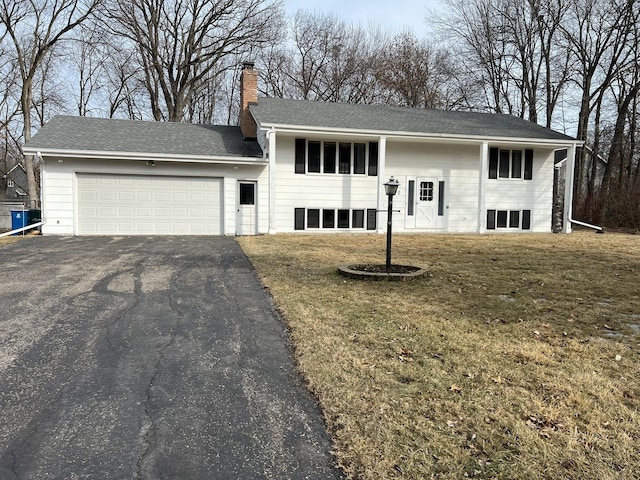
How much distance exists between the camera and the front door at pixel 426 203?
53.3ft

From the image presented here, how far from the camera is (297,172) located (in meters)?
15.1

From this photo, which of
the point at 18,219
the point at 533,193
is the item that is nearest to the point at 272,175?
the point at 18,219

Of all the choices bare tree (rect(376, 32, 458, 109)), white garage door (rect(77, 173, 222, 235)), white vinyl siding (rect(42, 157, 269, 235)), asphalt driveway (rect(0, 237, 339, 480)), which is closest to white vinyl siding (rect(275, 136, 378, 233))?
white vinyl siding (rect(42, 157, 269, 235))

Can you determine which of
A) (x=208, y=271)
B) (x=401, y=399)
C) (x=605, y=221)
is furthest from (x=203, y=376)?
(x=605, y=221)

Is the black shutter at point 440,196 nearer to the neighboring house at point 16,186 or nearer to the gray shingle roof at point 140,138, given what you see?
the gray shingle roof at point 140,138

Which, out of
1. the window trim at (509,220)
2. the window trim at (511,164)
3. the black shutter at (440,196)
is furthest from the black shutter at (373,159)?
the window trim at (509,220)

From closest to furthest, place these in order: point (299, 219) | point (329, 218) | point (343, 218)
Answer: point (299, 219) < point (329, 218) < point (343, 218)

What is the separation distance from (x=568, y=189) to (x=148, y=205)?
48.5ft

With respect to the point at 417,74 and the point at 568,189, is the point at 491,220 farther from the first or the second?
the point at 417,74

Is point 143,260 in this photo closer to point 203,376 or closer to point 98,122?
point 203,376

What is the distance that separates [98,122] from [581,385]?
56.5 feet

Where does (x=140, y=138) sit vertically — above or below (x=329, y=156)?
above

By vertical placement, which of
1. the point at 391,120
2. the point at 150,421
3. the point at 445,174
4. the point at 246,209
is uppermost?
the point at 391,120

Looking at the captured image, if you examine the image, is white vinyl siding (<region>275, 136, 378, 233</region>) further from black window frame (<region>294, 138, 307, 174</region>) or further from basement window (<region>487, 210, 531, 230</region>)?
basement window (<region>487, 210, 531, 230</region>)
